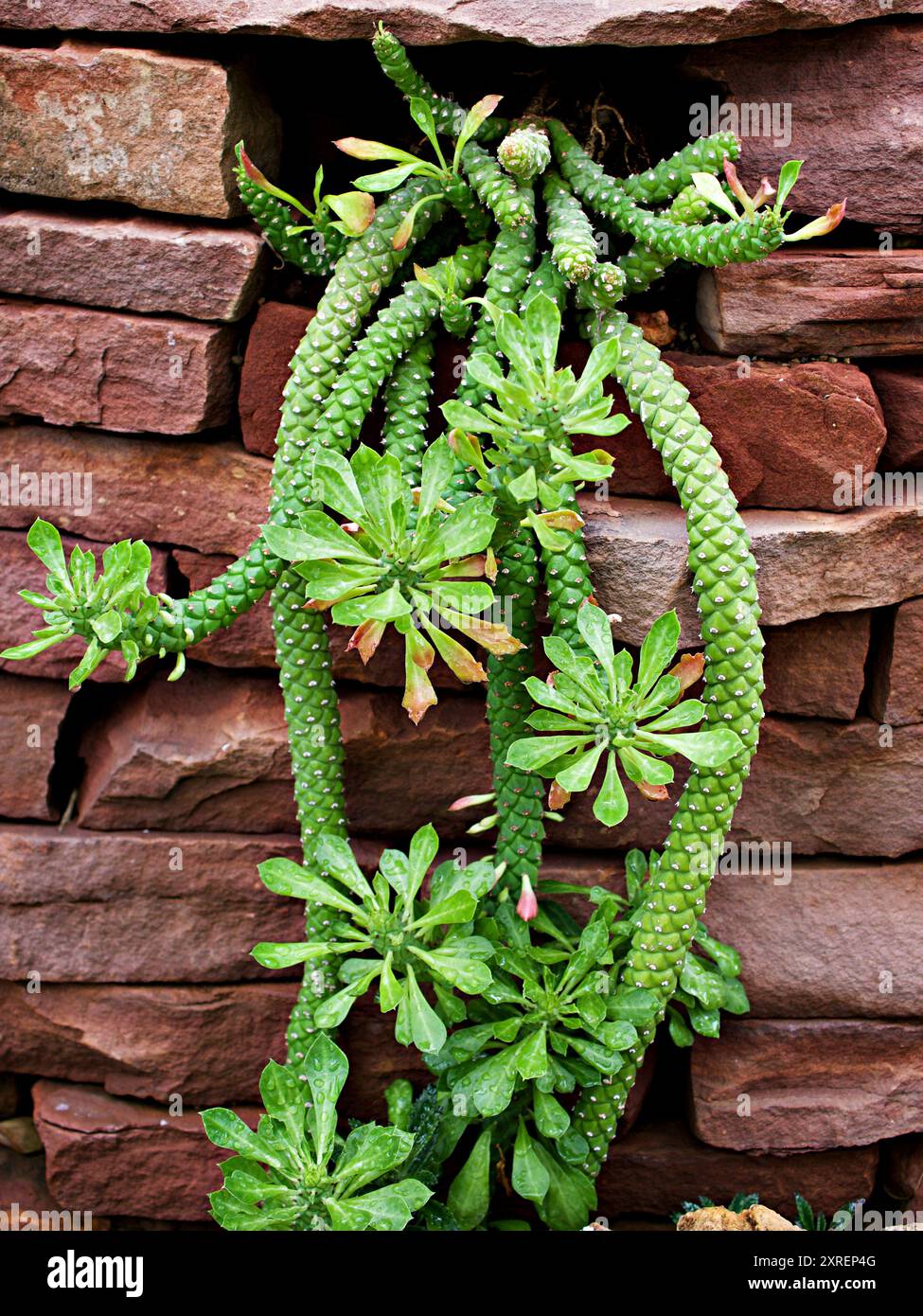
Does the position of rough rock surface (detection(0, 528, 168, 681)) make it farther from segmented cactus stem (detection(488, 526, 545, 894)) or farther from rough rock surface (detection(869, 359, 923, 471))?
rough rock surface (detection(869, 359, 923, 471))

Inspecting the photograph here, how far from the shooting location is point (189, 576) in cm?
231

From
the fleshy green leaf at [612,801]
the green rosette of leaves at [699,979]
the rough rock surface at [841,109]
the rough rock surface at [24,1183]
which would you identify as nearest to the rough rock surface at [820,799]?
the green rosette of leaves at [699,979]

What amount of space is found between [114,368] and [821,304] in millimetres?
1282

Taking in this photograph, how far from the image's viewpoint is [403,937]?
188cm

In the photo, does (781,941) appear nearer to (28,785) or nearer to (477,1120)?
(477,1120)

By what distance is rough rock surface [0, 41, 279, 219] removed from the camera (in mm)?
2039

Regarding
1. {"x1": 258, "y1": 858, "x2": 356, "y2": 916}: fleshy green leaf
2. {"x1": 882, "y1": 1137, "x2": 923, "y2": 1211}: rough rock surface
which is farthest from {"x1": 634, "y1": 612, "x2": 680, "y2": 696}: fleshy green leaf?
{"x1": 882, "y1": 1137, "x2": 923, "y2": 1211}: rough rock surface

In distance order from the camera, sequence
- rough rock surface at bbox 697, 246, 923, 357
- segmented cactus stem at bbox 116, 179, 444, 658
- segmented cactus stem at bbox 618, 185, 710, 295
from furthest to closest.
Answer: rough rock surface at bbox 697, 246, 923, 357 < segmented cactus stem at bbox 116, 179, 444, 658 < segmented cactus stem at bbox 618, 185, 710, 295

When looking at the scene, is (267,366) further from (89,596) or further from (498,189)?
(89,596)

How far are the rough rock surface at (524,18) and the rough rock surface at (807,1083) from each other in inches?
71.1

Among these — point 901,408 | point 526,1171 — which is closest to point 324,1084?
point 526,1171

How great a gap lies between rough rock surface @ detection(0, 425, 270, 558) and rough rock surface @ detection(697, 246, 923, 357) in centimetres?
90

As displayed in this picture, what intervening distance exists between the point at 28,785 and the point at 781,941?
154cm
